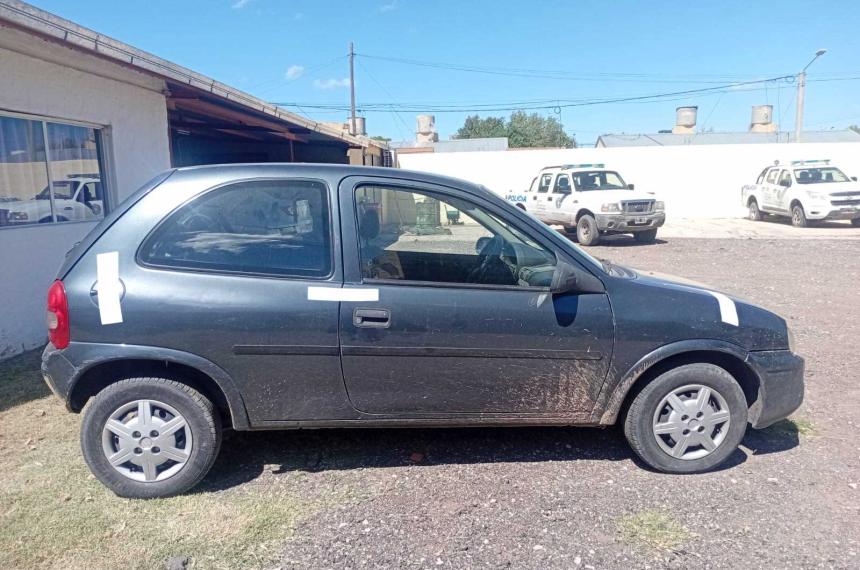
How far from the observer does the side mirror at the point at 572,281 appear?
319 centimetres

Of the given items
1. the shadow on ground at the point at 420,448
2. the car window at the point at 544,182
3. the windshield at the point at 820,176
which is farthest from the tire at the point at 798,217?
the shadow on ground at the point at 420,448

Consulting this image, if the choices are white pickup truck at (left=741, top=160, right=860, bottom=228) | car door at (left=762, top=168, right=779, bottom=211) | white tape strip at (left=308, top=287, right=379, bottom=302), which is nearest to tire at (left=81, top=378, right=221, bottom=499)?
white tape strip at (left=308, top=287, right=379, bottom=302)

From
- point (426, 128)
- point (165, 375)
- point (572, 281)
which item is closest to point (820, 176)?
point (572, 281)

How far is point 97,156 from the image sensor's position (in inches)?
269

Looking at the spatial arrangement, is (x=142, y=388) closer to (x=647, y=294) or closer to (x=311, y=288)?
(x=311, y=288)

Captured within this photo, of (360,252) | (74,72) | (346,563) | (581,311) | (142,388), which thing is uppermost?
(74,72)

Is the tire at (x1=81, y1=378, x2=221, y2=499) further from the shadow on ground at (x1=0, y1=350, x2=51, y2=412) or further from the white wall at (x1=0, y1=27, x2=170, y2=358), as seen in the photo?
the white wall at (x1=0, y1=27, x2=170, y2=358)

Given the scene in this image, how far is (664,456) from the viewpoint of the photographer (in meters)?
3.47

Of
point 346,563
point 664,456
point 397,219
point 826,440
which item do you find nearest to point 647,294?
point 664,456

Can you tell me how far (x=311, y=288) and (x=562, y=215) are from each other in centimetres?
1381

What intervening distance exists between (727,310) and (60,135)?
253 inches

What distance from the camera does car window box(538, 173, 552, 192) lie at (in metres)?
17.3

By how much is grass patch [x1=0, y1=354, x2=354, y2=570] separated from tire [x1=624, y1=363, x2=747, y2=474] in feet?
5.66

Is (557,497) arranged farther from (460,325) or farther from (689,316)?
(689,316)
